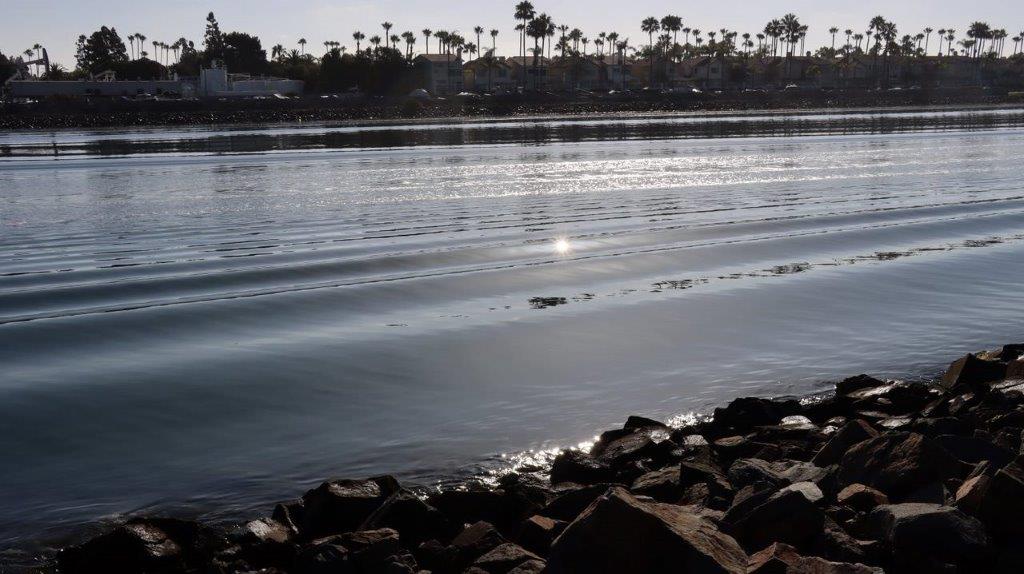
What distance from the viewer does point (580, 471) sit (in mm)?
7363

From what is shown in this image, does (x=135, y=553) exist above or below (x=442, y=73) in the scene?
below

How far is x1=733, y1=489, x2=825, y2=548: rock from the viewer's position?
5.62 meters

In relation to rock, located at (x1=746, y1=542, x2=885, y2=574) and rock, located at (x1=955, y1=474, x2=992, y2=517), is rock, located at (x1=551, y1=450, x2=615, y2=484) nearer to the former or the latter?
rock, located at (x1=746, y1=542, x2=885, y2=574)

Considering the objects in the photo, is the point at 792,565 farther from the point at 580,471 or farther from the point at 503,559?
the point at 580,471

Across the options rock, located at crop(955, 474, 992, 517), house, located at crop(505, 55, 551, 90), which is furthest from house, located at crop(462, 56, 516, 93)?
rock, located at crop(955, 474, 992, 517)

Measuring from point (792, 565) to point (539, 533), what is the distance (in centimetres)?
157

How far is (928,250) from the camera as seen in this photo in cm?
1859

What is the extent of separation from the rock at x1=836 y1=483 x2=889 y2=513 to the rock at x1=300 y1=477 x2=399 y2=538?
3001 mm

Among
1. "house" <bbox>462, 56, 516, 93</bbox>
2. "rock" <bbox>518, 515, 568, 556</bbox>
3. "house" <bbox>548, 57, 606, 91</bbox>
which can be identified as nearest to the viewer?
"rock" <bbox>518, 515, 568, 556</bbox>

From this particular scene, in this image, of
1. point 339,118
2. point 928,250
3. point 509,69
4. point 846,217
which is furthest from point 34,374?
point 509,69

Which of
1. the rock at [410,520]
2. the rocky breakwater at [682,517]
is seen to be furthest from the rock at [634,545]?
the rock at [410,520]

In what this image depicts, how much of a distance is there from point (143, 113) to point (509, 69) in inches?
3606

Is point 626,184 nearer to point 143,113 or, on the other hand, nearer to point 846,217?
point 846,217

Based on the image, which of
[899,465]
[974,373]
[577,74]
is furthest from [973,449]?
[577,74]
